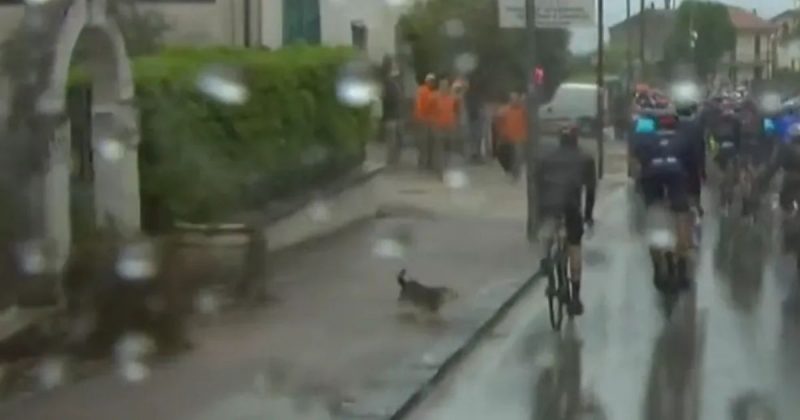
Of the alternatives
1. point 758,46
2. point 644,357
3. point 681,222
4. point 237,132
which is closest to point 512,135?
point 758,46

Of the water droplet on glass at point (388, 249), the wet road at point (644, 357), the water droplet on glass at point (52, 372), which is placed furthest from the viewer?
the water droplet on glass at point (388, 249)

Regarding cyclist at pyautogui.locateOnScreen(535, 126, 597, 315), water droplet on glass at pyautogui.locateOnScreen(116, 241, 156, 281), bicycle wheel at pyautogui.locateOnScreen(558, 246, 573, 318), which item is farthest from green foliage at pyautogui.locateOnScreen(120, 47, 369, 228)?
bicycle wheel at pyautogui.locateOnScreen(558, 246, 573, 318)

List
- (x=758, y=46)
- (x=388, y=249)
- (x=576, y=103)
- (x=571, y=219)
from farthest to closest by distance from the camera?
(x=576, y=103)
(x=758, y=46)
(x=388, y=249)
(x=571, y=219)

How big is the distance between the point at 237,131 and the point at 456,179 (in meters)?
11.8

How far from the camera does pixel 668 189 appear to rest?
14.5m

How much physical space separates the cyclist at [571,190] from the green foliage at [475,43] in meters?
17.7

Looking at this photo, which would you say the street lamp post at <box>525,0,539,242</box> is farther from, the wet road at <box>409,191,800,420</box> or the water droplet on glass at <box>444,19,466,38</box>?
the water droplet on glass at <box>444,19,466,38</box>

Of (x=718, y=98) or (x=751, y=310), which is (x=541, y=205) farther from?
(x=718, y=98)

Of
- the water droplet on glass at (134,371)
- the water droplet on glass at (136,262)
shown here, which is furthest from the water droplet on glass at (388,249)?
the water droplet on glass at (134,371)

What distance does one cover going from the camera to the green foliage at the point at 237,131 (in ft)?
45.4

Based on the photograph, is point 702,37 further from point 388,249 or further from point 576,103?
point 388,249

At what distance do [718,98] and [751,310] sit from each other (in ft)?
25.4

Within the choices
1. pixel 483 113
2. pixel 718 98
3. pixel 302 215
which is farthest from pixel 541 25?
pixel 483 113

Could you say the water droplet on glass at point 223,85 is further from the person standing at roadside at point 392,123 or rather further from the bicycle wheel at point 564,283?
the person standing at roadside at point 392,123
